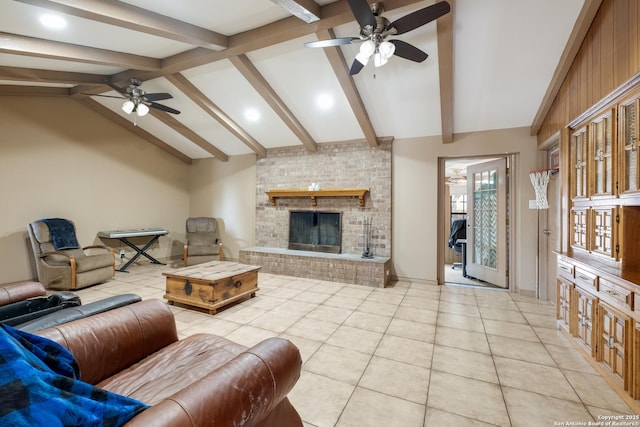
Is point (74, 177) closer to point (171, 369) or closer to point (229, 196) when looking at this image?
point (229, 196)

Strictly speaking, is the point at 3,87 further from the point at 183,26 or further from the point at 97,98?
the point at 183,26

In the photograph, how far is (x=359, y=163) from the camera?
5094mm

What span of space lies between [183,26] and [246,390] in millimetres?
3389

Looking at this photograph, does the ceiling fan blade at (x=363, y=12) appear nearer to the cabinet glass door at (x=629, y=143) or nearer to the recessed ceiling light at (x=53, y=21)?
the cabinet glass door at (x=629, y=143)

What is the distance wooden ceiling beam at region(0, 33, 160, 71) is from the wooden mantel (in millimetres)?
2765

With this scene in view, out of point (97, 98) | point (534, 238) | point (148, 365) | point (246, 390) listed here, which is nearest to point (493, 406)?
point (246, 390)

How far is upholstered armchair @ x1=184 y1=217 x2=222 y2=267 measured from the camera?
18.5ft

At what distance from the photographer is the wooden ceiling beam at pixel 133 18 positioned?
2391mm

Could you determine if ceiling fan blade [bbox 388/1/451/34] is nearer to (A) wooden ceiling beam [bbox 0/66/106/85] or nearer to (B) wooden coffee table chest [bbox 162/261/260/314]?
(B) wooden coffee table chest [bbox 162/261/260/314]

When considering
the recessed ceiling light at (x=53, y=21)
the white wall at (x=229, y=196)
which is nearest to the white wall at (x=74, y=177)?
the white wall at (x=229, y=196)

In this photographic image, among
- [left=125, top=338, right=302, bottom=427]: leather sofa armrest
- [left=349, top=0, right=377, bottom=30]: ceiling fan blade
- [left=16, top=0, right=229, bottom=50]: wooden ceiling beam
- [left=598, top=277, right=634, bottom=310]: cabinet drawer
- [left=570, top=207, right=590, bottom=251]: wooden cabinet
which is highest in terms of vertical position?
[left=16, top=0, right=229, bottom=50]: wooden ceiling beam

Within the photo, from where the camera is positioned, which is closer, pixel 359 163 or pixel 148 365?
pixel 148 365

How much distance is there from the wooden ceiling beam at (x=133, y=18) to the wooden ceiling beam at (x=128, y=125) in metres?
3.20

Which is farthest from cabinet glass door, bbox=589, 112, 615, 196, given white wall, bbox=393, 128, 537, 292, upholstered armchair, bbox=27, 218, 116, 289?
upholstered armchair, bbox=27, 218, 116, 289
